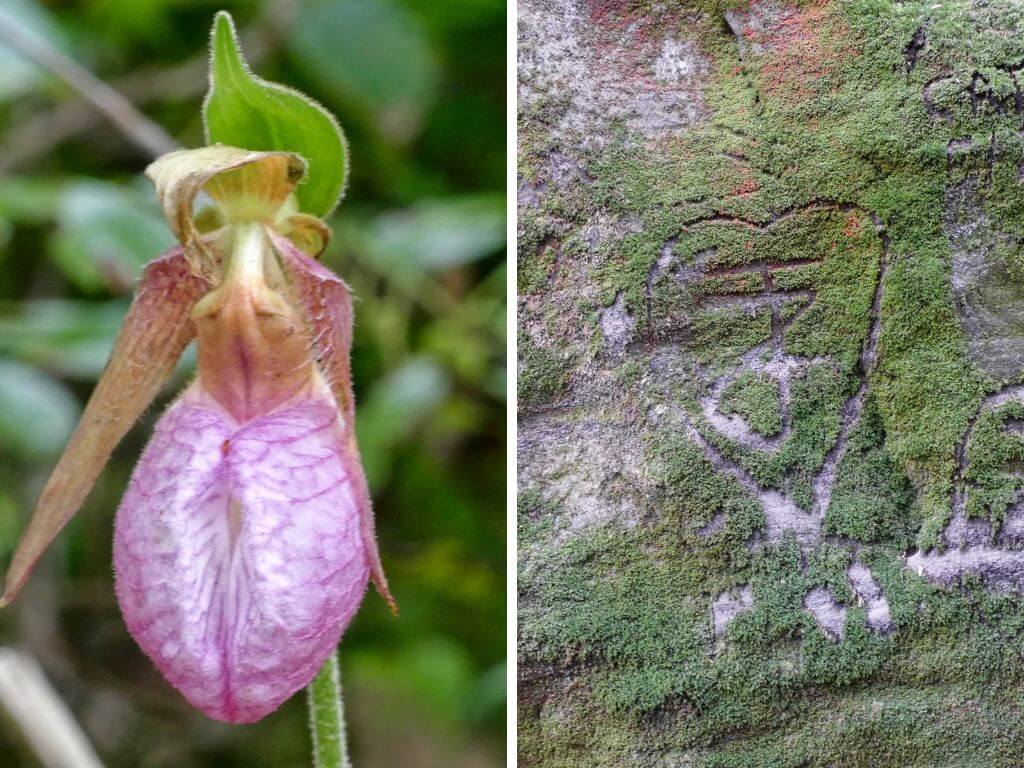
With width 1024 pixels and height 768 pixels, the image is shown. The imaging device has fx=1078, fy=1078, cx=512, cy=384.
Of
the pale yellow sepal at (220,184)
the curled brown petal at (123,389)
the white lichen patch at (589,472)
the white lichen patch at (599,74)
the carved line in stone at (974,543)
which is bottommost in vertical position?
the carved line in stone at (974,543)

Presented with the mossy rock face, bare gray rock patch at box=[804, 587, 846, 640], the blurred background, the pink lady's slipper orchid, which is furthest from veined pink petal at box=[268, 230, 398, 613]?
the blurred background

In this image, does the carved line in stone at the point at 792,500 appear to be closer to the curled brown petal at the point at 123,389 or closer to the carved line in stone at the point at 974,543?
the carved line in stone at the point at 974,543

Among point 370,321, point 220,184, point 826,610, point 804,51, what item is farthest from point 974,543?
point 370,321

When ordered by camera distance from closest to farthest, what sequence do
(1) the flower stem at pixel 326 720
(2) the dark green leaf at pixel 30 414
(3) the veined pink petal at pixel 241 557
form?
(3) the veined pink petal at pixel 241 557 < (1) the flower stem at pixel 326 720 < (2) the dark green leaf at pixel 30 414

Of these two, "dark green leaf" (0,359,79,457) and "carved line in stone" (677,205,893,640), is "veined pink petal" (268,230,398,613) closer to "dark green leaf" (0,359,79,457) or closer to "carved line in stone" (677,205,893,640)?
"carved line in stone" (677,205,893,640)

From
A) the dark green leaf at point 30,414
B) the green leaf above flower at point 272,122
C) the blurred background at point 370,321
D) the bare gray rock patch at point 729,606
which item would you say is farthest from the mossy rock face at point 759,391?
the dark green leaf at point 30,414

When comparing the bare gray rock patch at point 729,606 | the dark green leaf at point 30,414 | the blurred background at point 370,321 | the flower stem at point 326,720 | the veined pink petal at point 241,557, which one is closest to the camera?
the veined pink petal at point 241,557

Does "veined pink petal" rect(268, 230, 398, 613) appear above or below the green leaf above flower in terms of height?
below

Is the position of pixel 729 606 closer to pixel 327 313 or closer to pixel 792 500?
pixel 792 500
